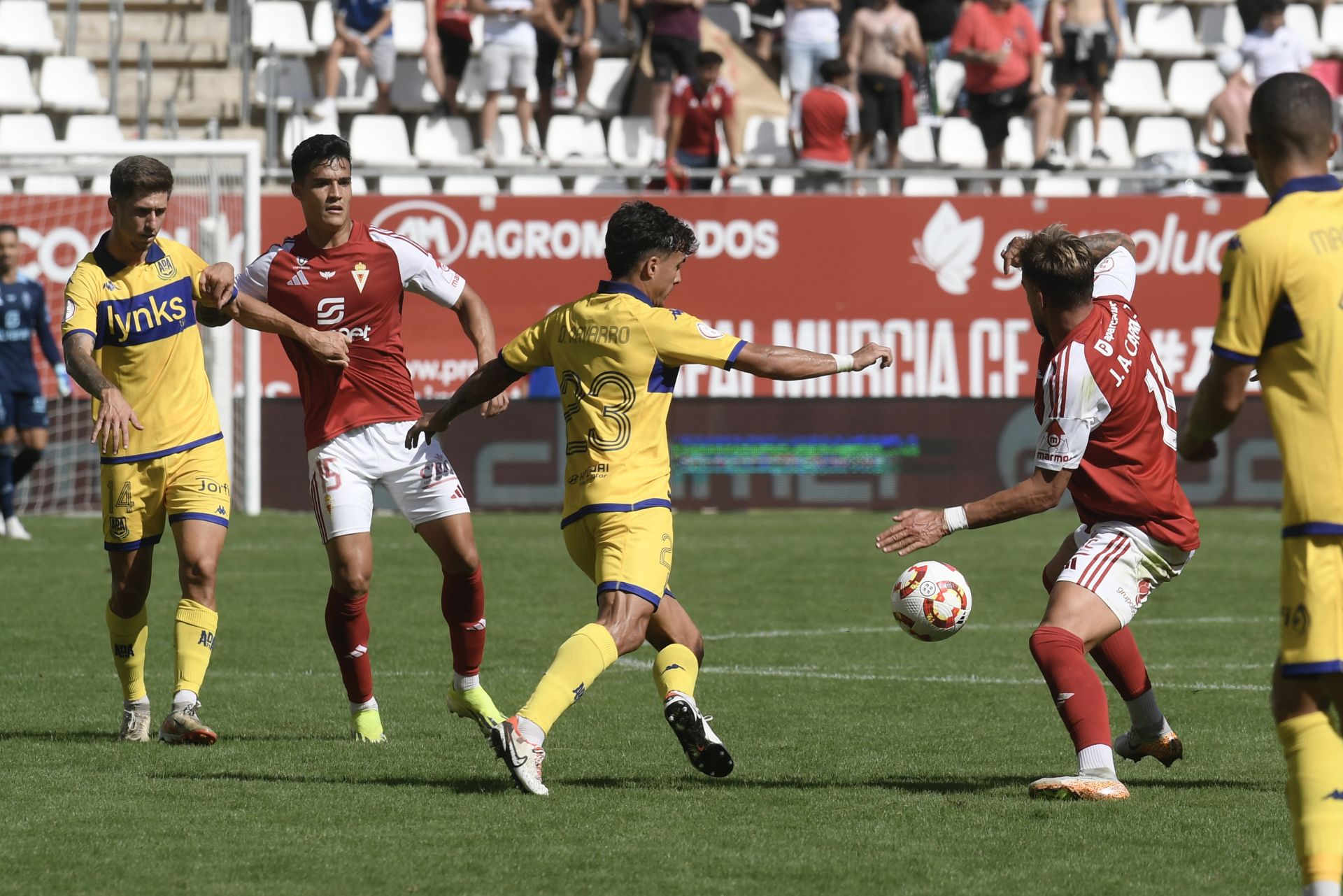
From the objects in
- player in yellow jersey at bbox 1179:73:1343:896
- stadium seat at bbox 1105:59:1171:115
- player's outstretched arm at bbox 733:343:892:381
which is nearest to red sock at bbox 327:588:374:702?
player's outstretched arm at bbox 733:343:892:381

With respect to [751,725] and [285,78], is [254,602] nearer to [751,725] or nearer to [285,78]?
[751,725]

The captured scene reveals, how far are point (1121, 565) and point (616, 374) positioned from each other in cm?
191

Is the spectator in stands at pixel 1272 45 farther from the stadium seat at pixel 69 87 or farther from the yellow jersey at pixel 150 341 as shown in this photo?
the yellow jersey at pixel 150 341

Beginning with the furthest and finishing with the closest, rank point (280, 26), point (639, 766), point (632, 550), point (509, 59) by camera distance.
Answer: point (280, 26) → point (509, 59) → point (639, 766) → point (632, 550)

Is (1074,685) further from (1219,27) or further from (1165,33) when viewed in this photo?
(1219,27)

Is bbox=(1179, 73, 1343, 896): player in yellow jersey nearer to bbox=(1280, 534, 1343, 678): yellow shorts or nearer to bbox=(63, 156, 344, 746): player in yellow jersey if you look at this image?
bbox=(1280, 534, 1343, 678): yellow shorts

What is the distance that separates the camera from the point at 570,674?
20.9 ft

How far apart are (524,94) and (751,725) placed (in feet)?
46.6

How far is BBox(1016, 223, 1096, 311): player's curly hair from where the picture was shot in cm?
650

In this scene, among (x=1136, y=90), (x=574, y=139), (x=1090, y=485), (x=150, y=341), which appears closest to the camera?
(x=1090, y=485)

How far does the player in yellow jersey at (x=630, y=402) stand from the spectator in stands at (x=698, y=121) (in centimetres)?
1364

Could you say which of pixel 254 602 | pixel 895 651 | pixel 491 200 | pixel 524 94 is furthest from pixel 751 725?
pixel 524 94

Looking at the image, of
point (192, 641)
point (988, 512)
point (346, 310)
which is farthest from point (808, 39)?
point (988, 512)

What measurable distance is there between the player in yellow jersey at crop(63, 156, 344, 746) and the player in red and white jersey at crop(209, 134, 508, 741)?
1.63 ft
